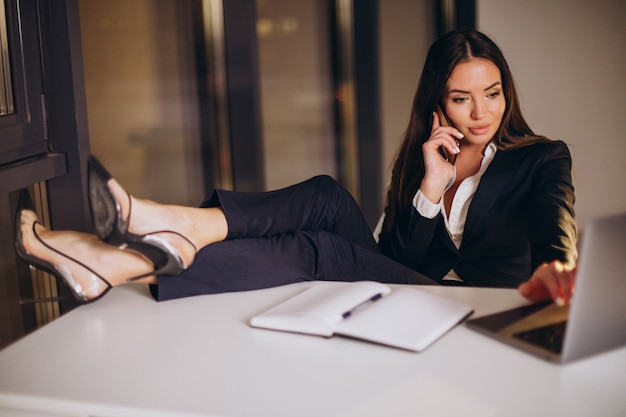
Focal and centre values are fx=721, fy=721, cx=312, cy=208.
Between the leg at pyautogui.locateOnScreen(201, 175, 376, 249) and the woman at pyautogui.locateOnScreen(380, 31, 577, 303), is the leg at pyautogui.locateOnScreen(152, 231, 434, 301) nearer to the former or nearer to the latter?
the leg at pyautogui.locateOnScreen(201, 175, 376, 249)

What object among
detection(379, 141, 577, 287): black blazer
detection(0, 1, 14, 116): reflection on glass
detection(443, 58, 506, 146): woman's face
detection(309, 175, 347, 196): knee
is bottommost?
detection(379, 141, 577, 287): black blazer

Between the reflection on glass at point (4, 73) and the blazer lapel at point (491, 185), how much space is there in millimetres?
1353

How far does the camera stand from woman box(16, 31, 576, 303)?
5.12ft

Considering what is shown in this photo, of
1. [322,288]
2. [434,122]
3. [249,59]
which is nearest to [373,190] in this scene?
→ [249,59]

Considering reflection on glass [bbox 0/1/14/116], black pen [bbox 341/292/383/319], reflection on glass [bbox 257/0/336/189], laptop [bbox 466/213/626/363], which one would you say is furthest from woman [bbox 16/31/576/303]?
reflection on glass [bbox 257/0/336/189]

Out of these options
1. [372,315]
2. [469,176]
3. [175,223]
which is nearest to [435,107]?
[469,176]

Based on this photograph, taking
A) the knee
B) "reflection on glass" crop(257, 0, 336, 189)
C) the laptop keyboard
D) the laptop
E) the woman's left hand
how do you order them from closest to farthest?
the laptop < the laptop keyboard < the woman's left hand < the knee < "reflection on glass" crop(257, 0, 336, 189)

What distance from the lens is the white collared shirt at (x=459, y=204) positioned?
2223mm

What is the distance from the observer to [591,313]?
1.06 m

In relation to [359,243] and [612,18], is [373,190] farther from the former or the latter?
[359,243]

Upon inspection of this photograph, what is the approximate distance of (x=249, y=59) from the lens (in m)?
3.12

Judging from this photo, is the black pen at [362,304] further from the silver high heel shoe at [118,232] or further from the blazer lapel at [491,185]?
the blazer lapel at [491,185]

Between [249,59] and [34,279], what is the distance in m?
1.39

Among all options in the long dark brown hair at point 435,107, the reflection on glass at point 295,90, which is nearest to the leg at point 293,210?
the long dark brown hair at point 435,107
